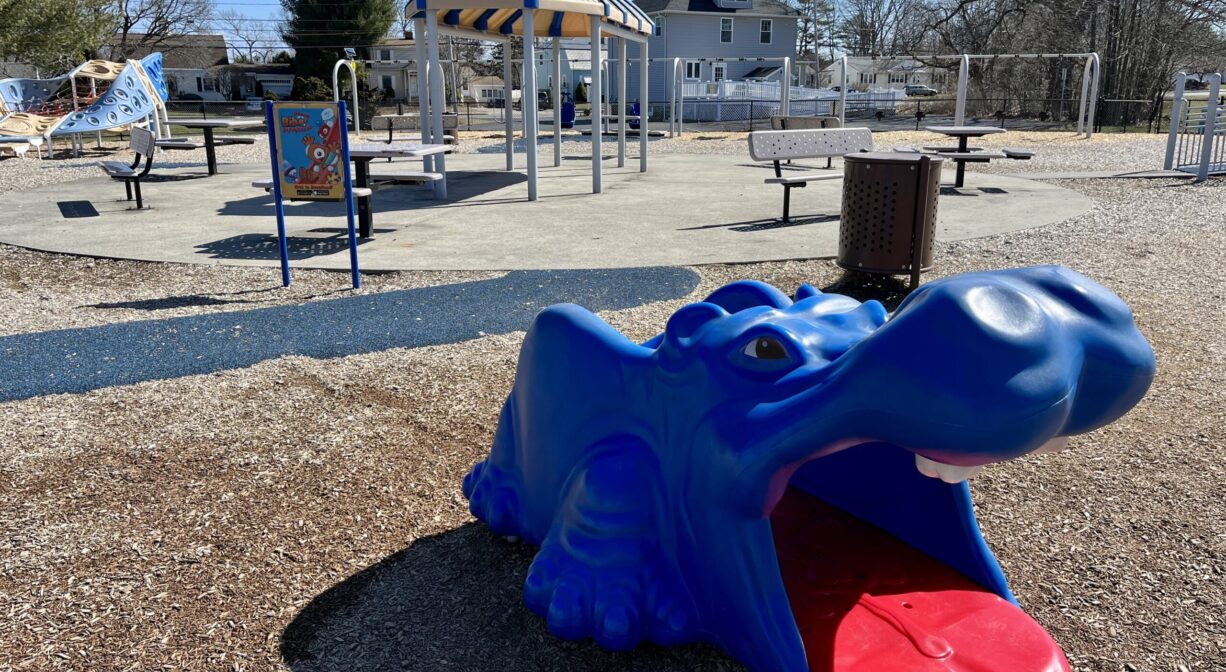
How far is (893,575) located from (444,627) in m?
1.33

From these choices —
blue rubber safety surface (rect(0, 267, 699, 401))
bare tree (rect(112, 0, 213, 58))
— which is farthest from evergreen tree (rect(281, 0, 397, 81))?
blue rubber safety surface (rect(0, 267, 699, 401))

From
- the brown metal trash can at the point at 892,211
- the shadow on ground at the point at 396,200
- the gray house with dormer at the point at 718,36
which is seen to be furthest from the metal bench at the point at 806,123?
the gray house with dormer at the point at 718,36

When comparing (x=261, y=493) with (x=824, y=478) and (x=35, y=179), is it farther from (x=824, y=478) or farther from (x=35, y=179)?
(x=35, y=179)

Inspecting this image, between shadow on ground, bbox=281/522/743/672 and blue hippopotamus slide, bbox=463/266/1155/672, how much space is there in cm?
13

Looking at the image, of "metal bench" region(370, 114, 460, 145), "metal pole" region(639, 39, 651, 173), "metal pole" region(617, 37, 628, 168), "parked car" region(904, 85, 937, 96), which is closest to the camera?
Answer: "metal pole" region(639, 39, 651, 173)

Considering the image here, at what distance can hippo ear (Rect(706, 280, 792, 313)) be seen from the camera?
260 cm

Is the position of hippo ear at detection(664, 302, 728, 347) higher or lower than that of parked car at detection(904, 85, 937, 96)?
lower

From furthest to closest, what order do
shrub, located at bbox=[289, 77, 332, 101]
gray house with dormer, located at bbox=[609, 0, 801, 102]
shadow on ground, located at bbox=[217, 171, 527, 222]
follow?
gray house with dormer, located at bbox=[609, 0, 801, 102] → shrub, located at bbox=[289, 77, 332, 101] → shadow on ground, located at bbox=[217, 171, 527, 222]

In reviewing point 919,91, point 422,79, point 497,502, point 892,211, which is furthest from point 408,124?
point 919,91

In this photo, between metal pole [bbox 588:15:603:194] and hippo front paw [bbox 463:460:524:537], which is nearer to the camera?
hippo front paw [bbox 463:460:524:537]

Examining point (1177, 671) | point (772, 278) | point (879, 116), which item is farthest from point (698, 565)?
point (879, 116)

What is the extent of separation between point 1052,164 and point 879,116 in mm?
19500

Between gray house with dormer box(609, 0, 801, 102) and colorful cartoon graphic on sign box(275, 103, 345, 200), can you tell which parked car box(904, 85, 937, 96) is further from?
colorful cartoon graphic on sign box(275, 103, 345, 200)

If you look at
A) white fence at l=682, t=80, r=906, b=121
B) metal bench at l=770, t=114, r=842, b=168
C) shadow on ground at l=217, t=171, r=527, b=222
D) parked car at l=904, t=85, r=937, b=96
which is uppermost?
parked car at l=904, t=85, r=937, b=96
